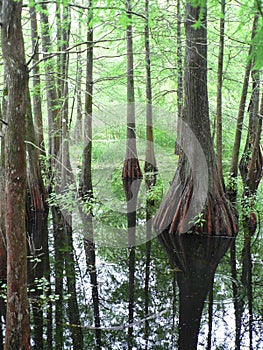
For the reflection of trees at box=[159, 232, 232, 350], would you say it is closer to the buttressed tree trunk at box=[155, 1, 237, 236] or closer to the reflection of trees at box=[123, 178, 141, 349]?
the buttressed tree trunk at box=[155, 1, 237, 236]

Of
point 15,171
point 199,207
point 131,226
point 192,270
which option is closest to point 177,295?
point 192,270

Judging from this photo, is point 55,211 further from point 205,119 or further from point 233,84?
point 233,84

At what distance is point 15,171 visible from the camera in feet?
9.73

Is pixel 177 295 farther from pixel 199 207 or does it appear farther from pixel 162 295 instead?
pixel 199 207

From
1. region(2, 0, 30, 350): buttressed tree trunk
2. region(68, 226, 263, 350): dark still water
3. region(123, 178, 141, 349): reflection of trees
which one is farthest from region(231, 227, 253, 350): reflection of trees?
region(2, 0, 30, 350): buttressed tree trunk

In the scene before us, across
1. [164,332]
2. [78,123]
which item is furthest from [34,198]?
[164,332]

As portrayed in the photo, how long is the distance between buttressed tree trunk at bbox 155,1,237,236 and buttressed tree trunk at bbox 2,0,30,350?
420 cm

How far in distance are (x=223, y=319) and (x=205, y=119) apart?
3630mm

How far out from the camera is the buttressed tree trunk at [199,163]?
22.9ft

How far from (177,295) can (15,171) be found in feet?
9.57

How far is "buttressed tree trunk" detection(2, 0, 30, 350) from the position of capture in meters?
2.87

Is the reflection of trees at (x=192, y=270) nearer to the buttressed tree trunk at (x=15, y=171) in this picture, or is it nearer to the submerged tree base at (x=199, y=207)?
the submerged tree base at (x=199, y=207)

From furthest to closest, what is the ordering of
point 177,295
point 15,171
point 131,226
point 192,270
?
point 131,226, point 192,270, point 177,295, point 15,171

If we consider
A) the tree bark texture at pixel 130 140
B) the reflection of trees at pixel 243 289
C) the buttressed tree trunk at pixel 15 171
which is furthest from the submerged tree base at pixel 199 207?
the tree bark texture at pixel 130 140
